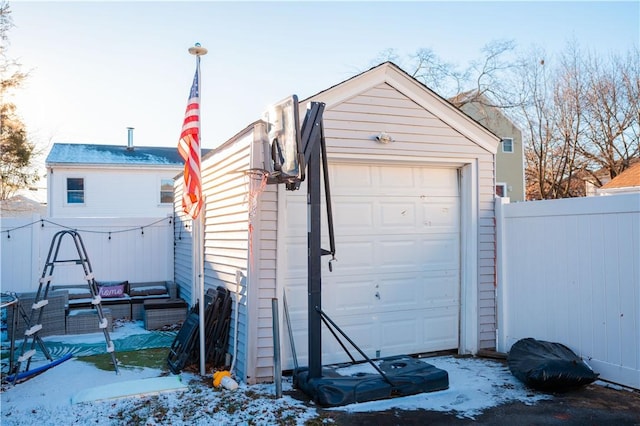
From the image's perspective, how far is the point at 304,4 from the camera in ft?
27.3

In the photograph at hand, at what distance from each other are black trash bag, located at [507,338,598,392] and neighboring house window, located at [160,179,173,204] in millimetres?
14749

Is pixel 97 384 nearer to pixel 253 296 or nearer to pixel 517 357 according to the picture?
pixel 253 296

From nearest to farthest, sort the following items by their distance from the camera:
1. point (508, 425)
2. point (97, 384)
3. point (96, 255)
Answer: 1. point (508, 425)
2. point (97, 384)
3. point (96, 255)

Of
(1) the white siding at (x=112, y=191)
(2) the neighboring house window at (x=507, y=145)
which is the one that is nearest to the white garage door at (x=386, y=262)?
(1) the white siding at (x=112, y=191)

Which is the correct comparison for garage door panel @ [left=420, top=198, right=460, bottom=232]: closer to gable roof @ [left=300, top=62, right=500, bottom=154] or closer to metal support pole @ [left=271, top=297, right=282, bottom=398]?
gable roof @ [left=300, top=62, right=500, bottom=154]

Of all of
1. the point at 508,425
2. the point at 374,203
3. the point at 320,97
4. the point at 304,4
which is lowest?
the point at 508,425

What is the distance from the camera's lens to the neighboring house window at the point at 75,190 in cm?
1686

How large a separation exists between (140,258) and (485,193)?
6.82 metres

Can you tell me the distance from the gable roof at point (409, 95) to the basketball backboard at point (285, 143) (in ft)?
2.25

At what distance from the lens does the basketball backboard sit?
461cm

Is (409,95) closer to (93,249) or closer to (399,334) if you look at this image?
(399,334)

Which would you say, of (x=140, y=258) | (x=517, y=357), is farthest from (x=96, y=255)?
(x=517, y=357)

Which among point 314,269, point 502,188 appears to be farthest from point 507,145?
point 314,269

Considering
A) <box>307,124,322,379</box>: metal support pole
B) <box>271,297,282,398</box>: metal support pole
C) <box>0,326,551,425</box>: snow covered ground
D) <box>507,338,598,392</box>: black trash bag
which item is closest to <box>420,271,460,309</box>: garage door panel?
<box>0,326,551,425</box>: snow covered ground
